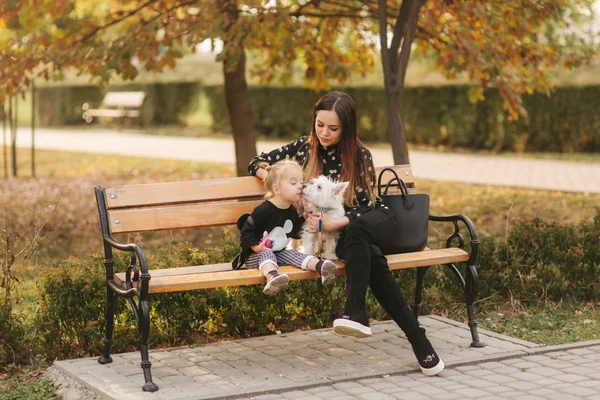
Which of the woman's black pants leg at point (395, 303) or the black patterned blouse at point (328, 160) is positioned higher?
the black patterned blouse at point (328, 160)

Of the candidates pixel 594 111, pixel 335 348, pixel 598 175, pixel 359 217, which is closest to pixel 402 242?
pixel 359 217

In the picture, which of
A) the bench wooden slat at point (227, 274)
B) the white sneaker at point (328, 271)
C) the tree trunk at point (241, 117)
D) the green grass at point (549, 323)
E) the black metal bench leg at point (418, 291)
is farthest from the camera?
the tree trunk at point (241, 117)

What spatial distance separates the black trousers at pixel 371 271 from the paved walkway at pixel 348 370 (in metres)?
0.30

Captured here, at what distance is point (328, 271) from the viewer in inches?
193

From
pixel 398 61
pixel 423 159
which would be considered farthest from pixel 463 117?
pixel 398 61

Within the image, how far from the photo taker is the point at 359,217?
4977mm

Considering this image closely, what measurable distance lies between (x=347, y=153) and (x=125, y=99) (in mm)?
21317

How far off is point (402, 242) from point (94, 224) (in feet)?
18.8

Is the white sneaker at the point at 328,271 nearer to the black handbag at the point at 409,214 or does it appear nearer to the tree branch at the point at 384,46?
the black handbag at the point at 409,214

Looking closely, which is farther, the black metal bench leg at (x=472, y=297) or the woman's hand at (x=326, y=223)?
the black metal bench leg at (x=472, y=297)

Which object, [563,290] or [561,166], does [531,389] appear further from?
[561,166]

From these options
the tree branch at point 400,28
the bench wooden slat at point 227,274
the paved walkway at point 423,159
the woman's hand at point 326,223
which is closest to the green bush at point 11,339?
the bench wooden slat at point 227,274

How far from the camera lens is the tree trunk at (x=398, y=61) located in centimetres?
798

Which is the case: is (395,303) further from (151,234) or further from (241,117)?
(241,117)
